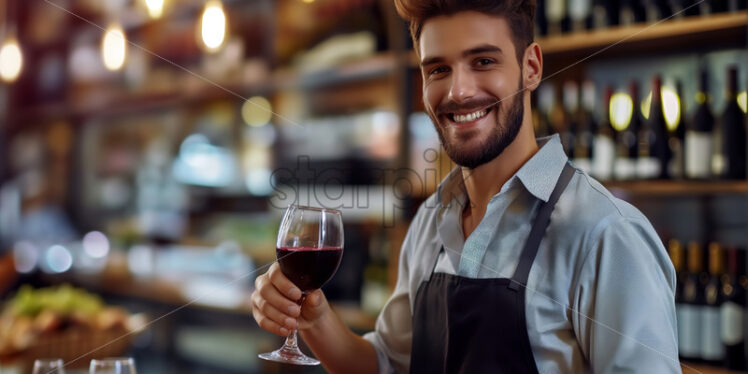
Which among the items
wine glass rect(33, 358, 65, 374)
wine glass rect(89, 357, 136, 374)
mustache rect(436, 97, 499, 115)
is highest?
mustache rect(436, 97, 499, 115)

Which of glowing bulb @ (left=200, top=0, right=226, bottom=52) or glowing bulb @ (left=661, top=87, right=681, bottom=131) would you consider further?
glowing bulb @ (left=661, top=87, right=681, bottom=131)

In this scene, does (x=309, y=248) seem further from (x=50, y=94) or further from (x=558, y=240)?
(x=50, y=94)

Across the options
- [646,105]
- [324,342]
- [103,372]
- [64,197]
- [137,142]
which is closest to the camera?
[103,372]

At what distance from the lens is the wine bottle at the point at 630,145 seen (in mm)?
1621

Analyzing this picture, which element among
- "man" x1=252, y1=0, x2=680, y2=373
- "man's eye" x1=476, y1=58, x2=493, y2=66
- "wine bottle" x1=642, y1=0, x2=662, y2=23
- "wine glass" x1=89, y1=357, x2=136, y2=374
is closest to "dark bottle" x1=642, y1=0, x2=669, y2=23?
"wine bottle" x1=642, y1=0, x2=662, y2=23

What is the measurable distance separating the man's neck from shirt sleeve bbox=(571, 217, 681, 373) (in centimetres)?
18

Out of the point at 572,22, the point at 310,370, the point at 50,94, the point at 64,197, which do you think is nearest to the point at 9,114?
the point at 50,94

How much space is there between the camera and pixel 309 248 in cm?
80

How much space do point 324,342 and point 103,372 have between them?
31 cm

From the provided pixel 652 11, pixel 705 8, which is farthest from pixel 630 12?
pixel 705 8

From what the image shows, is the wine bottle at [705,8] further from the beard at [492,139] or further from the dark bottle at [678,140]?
the beard at [492,139]

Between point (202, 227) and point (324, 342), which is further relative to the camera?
point (202, 227)

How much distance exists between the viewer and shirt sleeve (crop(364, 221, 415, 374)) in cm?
104

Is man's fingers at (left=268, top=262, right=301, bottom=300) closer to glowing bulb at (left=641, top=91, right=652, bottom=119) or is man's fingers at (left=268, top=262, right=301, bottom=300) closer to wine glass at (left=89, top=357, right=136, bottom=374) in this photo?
wine glass at (left=89, top=357, right=136, bottom=374)
